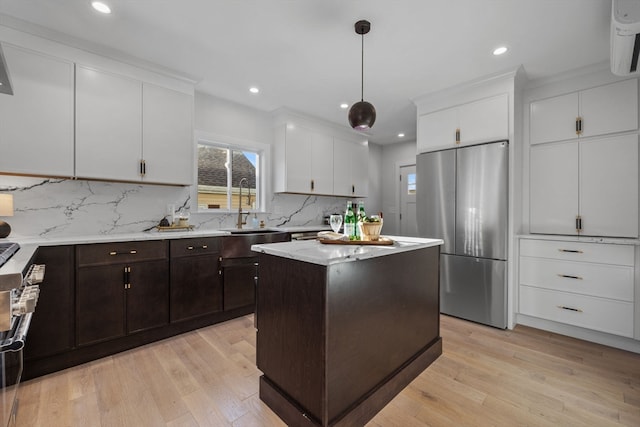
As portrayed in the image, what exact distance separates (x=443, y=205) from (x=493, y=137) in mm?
874

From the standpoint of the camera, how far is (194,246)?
9.29 feet

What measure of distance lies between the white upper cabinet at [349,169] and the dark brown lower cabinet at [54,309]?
11.0 feet

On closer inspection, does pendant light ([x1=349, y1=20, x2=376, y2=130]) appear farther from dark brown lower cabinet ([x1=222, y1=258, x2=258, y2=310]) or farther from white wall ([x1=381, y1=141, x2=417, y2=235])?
white wall ([x1=381, y1=141, x2=417, y2=235])

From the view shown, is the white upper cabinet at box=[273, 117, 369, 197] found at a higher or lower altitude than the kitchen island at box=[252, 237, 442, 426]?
higher

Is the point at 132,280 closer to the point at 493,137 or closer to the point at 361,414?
the point at 361,414

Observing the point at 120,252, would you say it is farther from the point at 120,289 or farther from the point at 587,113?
the point at 587,113

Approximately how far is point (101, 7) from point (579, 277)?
15.0 ft

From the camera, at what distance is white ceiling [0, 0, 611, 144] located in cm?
201

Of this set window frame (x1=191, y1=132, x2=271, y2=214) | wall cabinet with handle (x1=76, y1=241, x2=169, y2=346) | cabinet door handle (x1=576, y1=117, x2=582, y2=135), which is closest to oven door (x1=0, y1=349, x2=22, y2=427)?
wall cabinet with handle (x1=76, y1=241, x2=169, y2=346)

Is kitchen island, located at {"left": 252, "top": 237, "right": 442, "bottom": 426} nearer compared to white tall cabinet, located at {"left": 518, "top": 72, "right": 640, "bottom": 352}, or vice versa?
kitchen island, located at {"left": 252, "top": 237, "right": 442, "bottom": 426}

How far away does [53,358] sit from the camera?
211 cm

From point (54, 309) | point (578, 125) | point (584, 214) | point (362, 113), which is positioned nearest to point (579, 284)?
point (584, 214)

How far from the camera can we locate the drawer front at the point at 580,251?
2.51m

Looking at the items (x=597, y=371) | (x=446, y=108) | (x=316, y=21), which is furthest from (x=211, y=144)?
(x=597, y=371)
